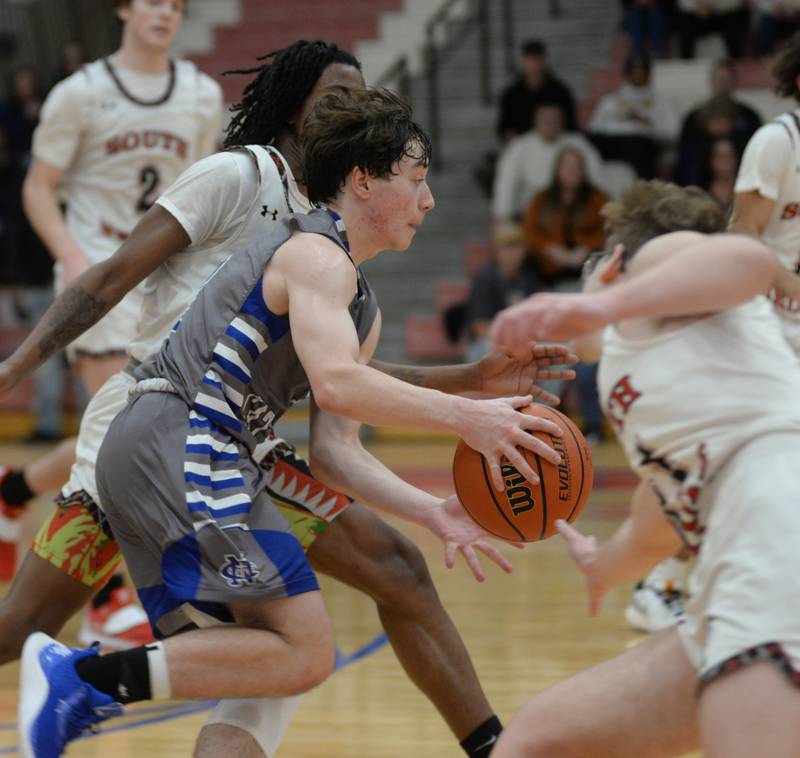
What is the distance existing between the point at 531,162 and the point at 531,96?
2.44 ft

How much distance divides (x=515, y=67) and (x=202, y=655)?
456 inches

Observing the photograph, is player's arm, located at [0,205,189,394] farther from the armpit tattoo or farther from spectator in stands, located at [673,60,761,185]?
spectator in stands, located at [673,60,761,185]

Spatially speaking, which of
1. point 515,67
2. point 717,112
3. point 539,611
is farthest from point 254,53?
point 539,611

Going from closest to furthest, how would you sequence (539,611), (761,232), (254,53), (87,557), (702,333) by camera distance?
(702,333)
(87,557)
(761,232)
(539,611)
(254,53)

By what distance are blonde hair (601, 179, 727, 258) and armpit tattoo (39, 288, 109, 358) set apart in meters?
1.47

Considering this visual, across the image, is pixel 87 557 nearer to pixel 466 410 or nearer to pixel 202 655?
pixel 202 655

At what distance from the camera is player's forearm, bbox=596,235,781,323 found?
2500 millimetres

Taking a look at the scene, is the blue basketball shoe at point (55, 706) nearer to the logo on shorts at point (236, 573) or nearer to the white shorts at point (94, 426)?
the logo on shorts at point (236, 573)

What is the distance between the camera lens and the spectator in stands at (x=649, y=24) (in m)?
12.7

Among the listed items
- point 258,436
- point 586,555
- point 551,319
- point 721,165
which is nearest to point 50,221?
point 258,436

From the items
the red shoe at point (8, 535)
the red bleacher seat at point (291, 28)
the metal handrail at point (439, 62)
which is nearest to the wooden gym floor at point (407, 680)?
the red shoe at point (8, 535)

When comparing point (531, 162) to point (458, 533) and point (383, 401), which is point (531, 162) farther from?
point (383, 401)

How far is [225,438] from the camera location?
3270 mm

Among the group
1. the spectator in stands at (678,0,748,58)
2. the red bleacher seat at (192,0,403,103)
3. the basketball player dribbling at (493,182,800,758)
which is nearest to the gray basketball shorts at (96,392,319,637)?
the basketball player dribbling at (493,182,800,758)
